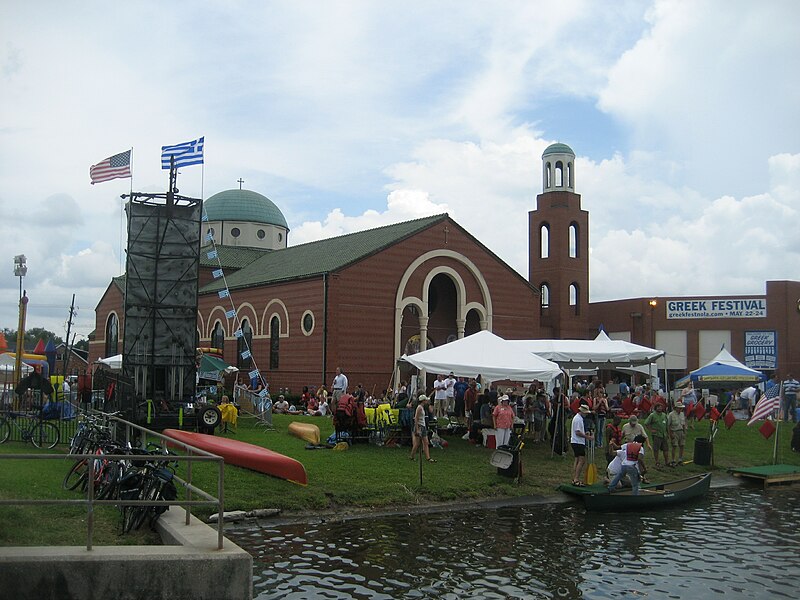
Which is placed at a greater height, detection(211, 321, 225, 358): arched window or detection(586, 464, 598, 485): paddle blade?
detection(211, 321, 225, 358): arched window

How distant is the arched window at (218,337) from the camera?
4544 centimetres

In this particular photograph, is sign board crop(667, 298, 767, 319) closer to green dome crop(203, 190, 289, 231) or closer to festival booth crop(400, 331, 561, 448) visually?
green dome crop(203, 190, 289, 231)

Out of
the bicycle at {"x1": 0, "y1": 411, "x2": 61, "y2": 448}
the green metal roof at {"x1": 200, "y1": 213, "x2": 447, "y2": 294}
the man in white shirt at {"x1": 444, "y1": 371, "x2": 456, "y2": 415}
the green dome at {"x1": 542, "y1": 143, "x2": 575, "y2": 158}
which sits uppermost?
the green dome at {"x1": 542, "y1": 143, "x2": 575, "y2": 158}

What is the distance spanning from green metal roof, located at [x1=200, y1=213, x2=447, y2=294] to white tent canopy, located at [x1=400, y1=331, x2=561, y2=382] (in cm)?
1500

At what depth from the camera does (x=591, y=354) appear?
81.1 ft

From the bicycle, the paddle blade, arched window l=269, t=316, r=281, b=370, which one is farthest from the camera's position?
Answer: arched window l=269, t=316, r=281, b=370

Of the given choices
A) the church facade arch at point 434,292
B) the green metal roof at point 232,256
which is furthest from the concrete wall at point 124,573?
the green metal roof at point 232,256

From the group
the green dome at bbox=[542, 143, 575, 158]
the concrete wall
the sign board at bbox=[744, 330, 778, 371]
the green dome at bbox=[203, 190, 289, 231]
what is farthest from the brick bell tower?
the concrete wall

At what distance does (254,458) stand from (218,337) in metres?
30.3

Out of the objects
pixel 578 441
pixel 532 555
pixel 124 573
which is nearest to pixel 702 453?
pixel 578 441

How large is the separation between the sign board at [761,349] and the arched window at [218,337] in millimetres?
33774

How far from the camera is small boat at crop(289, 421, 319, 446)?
21.4m

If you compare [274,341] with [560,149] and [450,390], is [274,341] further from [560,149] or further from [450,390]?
[560,149]

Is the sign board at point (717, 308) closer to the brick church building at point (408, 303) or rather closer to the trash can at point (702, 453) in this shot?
the brick church building at point (408, 303)
